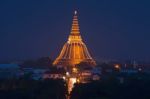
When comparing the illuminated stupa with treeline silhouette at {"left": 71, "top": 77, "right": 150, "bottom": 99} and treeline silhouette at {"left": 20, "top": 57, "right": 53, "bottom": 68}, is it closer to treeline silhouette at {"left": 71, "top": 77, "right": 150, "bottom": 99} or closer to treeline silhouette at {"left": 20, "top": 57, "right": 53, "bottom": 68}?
treeline silhouette at {"left": 20, "top": 57, "right": 53, "bottom": 68}

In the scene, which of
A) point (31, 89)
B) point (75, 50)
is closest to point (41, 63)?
point (75, 50)

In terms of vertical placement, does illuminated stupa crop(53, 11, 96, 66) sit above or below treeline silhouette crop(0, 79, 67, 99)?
above

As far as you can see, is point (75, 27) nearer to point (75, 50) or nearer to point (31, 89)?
point (75, 50)

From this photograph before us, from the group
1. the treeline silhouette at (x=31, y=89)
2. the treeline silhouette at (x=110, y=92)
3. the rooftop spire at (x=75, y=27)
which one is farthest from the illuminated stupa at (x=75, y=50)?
the treeline silhouette at (x=110, y=92)

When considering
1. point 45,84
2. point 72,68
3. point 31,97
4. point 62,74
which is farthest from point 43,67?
point 31,97

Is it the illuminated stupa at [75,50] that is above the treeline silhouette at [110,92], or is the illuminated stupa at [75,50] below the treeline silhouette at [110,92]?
above

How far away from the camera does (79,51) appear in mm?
69250

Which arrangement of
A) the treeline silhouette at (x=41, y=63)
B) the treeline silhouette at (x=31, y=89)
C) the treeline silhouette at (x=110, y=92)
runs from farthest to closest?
1. the treeline silhouette at (x=41, y=63)
2. the treeline silhouette at (x=31, y=89)
3. the treeline silhouette at (x=110, y=92)

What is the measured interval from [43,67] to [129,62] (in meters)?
13.1

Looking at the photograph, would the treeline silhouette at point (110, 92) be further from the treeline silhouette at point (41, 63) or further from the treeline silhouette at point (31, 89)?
the treeline silhouette at point (41, 63)

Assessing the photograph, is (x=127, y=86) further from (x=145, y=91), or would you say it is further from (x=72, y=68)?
(x=72, y=68)

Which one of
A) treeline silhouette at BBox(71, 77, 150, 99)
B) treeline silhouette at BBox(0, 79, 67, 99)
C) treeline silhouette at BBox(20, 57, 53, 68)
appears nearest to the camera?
treeline silhouette at BBox(71, 77, 150, 99)

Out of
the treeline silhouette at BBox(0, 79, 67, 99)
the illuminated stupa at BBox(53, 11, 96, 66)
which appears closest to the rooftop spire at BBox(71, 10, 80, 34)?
the illuminated stupa at BBox(53, 11, 96, 66)

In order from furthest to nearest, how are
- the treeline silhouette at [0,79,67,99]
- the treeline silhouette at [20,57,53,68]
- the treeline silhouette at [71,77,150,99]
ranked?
the treeline silhouette at [20,57,53,68], the treeline silhouette at [0,79,67,99], the treeline silhouette at [71,77,150,99]
